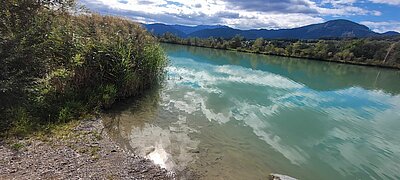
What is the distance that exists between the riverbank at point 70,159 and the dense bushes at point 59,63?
1012mm

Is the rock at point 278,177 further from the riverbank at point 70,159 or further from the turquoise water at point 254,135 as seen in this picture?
the riverbank at point 70,159

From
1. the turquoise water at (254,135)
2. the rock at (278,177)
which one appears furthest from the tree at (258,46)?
the rock at (278,177)

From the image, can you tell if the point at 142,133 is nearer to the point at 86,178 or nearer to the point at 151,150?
the point at 151,150

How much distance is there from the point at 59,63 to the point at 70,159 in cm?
575

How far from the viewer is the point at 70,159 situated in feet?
23.3

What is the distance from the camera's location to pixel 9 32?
9.95m

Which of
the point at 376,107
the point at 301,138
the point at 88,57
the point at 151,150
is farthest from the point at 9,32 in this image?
the point at 376,107

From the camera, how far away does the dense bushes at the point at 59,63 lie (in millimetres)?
9352

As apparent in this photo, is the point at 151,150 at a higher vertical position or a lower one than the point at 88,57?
lower

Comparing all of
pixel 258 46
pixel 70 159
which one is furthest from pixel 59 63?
pixel 258 46

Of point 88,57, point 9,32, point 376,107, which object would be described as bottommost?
point 376,107

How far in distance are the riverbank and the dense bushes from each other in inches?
39.8

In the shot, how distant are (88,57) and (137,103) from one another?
3.09m

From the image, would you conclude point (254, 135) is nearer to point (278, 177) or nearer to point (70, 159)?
point (278, 177)
